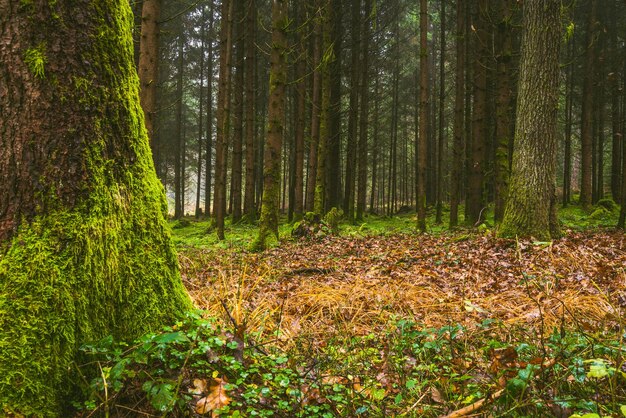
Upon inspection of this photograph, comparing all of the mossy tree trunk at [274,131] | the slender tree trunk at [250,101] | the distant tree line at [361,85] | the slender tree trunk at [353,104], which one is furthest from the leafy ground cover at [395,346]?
the slender tree trunk at [353,104]

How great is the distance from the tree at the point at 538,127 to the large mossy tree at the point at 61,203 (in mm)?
6697

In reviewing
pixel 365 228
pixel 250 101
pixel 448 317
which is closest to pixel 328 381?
pixel 448 317

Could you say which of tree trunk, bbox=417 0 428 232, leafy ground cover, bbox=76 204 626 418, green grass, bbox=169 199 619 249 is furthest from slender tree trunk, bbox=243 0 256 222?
leafy ground cover, bbox=76 204 626 418

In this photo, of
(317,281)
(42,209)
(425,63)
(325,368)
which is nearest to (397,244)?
(317,281)

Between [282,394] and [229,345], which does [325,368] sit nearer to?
[282,394]

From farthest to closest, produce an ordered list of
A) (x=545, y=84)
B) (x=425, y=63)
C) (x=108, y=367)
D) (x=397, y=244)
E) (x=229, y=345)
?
(x=425, y=63) < (x=397, y=244) < (x=545, y=84) < (x=229, y=345) < (x=108, y=367)

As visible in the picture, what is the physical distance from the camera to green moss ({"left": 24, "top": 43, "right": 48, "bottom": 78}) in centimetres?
194

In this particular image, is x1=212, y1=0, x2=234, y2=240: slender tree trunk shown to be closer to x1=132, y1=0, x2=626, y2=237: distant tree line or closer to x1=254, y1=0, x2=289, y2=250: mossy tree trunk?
x1=132, y1=0, x2=626, y2=237: distant tree line

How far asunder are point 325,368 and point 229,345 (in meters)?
0.76

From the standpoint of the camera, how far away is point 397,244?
900 centimetres

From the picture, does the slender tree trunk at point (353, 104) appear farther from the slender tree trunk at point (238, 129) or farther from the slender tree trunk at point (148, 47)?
the slender tree trunk at point (148, 47)

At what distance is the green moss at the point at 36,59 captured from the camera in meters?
1.94

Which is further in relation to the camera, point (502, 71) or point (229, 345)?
point (502, 71)

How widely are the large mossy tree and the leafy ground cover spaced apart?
191 mm
